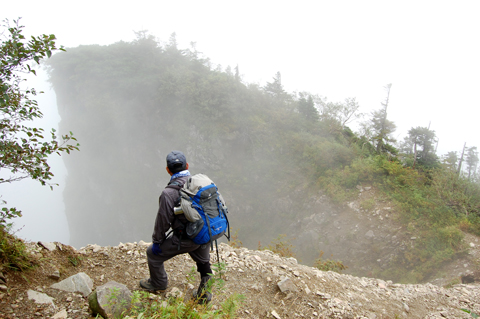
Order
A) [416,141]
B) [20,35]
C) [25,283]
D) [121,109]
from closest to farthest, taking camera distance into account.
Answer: [20,35]
[25,283]
[416,141]
[121,109]

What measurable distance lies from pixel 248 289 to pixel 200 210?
1.70 m

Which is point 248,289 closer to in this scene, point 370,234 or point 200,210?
point 200,210

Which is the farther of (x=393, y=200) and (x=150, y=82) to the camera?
(x=150, y=82)

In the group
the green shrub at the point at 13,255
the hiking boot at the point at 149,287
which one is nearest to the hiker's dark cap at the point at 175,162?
the hiking boot at the point at 149,287

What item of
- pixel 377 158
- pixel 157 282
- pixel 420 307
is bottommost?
pixel 420 307

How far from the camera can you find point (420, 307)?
364cm

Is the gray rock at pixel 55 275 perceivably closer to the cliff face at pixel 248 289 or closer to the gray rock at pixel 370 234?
the cliff face at pixel 248 289

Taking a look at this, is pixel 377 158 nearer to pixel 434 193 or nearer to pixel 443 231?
pixel 434 193

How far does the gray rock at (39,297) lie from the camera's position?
215 cm

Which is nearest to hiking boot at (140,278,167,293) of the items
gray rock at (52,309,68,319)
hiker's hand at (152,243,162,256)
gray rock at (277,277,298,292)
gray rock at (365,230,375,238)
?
hiker's hand at (152,243,162,256)

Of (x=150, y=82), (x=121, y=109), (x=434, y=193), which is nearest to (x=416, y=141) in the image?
(x=434, y=193)

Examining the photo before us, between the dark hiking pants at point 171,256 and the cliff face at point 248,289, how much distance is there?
0.21m

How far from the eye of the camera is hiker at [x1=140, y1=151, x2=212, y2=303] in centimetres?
225

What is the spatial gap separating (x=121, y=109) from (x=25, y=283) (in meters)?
24.4
